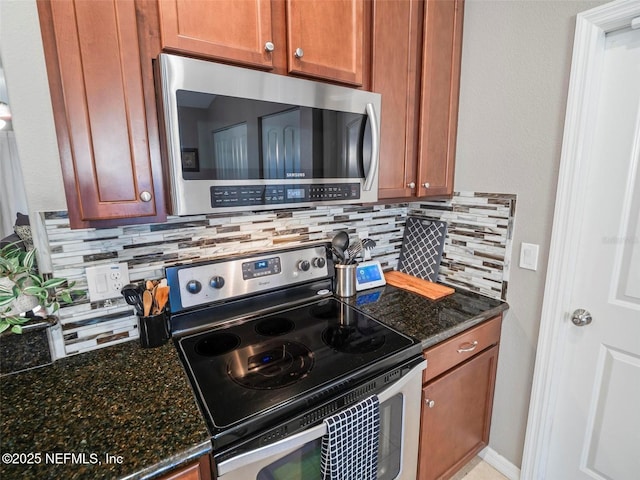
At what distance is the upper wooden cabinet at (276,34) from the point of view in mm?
901

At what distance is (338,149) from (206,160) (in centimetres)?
48

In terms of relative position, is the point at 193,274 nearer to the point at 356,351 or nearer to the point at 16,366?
the point at 16,366

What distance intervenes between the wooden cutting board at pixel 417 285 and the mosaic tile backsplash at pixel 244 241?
0.10 meters

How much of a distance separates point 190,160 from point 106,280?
0.60 metres

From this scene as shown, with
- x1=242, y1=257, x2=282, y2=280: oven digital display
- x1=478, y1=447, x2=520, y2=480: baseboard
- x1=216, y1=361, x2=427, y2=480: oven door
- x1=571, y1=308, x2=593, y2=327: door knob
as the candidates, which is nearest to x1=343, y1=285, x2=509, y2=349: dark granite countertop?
x1=216, y1=361, x2=427, y2=480: oven door

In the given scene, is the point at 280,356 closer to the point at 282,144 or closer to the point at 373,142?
the point at 282,144

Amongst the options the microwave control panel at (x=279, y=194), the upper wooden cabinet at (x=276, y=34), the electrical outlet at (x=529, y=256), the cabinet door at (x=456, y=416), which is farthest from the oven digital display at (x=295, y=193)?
the electrical outlet at (x=529, y=256)

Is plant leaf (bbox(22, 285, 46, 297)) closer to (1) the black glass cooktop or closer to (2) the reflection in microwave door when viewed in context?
(1) the black glass cooktop

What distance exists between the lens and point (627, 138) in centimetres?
118

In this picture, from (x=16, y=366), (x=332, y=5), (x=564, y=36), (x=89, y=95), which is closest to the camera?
(x=89, y=95)

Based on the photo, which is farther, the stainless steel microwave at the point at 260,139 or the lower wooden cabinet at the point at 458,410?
the lower wooden cabinet at the point at 458,410

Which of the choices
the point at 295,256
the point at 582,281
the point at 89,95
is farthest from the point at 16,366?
the point at 582,281

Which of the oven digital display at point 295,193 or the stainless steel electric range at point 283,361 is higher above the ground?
the oven digital display at point 295,193

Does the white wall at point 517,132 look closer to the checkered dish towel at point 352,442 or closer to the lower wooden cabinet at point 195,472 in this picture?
the checkered dish towel at point 352,442
